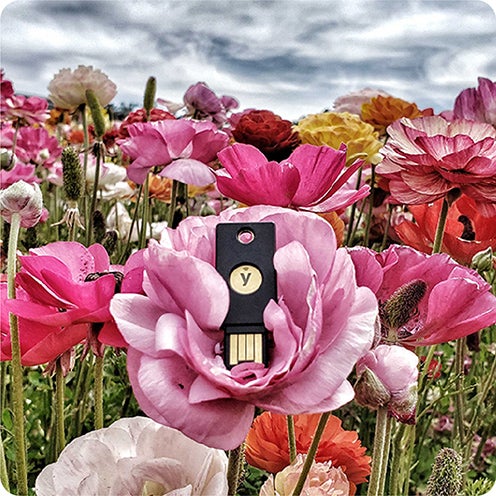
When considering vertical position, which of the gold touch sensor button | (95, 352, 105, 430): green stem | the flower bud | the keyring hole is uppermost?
the flower bud

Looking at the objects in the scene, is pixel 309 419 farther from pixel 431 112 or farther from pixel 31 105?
pixel 31 105

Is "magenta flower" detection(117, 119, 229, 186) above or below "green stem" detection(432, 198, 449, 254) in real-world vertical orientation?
above

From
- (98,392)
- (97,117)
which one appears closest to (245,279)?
(98,392)

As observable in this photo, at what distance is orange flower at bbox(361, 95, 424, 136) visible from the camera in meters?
0.93

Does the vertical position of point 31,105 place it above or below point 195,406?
above

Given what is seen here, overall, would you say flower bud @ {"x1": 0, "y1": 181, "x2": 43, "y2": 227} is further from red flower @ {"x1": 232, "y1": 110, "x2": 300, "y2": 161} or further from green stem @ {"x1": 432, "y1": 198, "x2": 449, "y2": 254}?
red flower @ {"x1": 232, "y1": 110, "x2": 300, "y2": 161}

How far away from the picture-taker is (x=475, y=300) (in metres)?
0.32

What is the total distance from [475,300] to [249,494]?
53cm

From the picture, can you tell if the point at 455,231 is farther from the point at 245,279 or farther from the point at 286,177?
the point at 245,279

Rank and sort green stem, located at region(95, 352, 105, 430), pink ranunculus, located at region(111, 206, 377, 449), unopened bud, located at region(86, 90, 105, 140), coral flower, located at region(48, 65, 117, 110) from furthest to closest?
coral flower, located at region(48, 65, 117, 110) < unopened bud, located at region(86, 90, 105, 140) < green stem, located at region(95, 352, 105, 430) < pink ranunculus, located at region(111, 206, 377, 449)

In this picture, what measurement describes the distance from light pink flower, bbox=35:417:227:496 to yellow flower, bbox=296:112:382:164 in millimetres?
465

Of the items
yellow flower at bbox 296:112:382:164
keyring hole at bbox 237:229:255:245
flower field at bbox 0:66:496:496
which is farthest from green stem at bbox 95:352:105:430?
yellow flower at bbox 296:112:382:164

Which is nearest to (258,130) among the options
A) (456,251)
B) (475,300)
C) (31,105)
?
(456,251)

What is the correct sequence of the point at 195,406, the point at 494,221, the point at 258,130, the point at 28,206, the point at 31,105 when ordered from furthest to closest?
1. the point at 31,105
2. the point at 258,130
3. the point at 494,221
4. the point at 28,206
5. the point at 195,406
